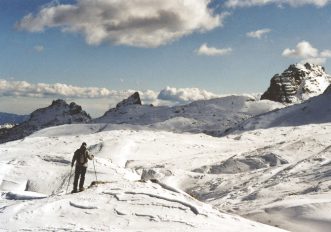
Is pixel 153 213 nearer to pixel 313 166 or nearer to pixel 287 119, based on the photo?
pixel 313 166

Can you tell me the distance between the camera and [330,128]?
43.6 m

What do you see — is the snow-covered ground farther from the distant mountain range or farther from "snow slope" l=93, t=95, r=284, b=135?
"snow slope" l=93, t=95, r=284, b=135

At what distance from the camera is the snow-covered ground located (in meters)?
12.6

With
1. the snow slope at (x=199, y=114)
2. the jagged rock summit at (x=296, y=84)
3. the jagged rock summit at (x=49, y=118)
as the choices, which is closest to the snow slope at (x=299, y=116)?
the snow slope at (x=199, y=114)

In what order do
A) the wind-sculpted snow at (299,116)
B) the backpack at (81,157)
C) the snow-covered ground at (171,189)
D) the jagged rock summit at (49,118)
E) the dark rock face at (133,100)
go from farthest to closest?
the jagged rock summit at (49,118), the dark rock face at (133,100), the wind-sculpted snow at (299,116), the backpack at (81,157), the snow-covered ground at (171,189)

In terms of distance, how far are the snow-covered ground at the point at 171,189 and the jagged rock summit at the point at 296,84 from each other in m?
58.1

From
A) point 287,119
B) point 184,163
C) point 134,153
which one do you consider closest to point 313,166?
point 184,163

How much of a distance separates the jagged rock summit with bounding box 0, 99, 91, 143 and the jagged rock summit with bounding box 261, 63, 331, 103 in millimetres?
71031

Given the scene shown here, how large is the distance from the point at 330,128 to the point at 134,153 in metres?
19.8

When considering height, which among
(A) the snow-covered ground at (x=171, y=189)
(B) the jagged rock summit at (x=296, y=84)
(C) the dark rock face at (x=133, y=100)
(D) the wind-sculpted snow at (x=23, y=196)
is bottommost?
(D) the wind-sculpted snow at (x=23, y=196)

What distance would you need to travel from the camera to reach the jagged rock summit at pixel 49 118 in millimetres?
154500

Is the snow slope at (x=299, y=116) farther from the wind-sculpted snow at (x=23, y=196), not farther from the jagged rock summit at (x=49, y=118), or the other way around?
the jagged rock summit at (x=49, y=118)

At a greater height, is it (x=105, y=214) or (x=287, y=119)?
(x=287, y=119)

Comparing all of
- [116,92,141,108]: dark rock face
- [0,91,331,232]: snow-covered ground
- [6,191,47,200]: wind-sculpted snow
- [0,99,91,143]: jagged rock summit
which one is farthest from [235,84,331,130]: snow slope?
[0,99,91,143]: jagged rock summit
